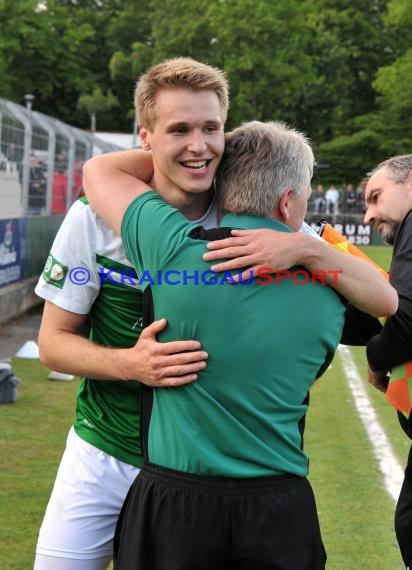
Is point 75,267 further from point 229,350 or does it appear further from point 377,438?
point 377,438

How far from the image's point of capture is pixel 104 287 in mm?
2809

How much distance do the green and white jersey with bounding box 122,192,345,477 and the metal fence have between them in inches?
401

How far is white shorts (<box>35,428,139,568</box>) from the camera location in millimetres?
2809

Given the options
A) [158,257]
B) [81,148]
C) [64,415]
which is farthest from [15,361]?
[81,148]

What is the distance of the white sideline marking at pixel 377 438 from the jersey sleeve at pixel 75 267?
146 inches

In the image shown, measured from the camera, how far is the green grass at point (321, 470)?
5.11 meters

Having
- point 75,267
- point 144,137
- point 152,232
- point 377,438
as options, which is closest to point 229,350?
point 152,232

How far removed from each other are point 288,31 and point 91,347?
168 ft

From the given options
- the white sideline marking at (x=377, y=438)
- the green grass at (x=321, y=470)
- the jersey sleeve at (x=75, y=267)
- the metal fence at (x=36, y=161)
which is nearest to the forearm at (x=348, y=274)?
the jersey sleeve at (x=75, y=267)

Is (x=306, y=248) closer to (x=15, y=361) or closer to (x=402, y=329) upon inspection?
(x=402, y=329)

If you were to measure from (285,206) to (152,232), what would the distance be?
354 millimetres

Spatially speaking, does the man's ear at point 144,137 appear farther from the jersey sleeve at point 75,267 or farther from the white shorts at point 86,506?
the white shorts at point 86,506

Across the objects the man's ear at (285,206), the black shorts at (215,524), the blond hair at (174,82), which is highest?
the blond hair at (174,82)

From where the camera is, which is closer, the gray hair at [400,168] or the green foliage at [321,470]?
the gray hair at [400,168]
